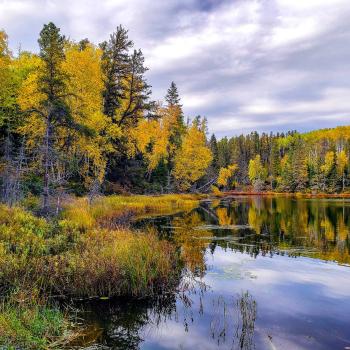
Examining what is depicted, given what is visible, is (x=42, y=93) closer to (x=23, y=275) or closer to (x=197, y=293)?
(x=23, y=275)

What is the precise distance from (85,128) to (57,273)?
46.6ft

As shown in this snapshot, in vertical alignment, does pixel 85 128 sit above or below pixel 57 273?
above

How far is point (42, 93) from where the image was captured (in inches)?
847

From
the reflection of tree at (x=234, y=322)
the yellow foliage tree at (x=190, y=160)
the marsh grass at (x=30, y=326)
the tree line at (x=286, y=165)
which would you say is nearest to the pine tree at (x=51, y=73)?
the marsh grass at (x=30, y=326)

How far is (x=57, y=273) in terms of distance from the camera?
970cm

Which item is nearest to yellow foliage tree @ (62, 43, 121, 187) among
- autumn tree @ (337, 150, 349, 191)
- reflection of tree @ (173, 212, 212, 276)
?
reflection of tree @ (173, 212, 212, 276)

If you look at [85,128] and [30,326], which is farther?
[85,128]

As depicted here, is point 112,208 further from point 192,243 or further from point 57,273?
point 57,273

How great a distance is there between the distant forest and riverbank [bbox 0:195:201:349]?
18.8 ft

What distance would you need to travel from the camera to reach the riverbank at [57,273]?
23.0 feet

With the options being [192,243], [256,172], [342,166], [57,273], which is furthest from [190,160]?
[256,172]

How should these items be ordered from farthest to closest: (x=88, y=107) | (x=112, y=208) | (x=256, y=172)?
(x=256, y=172) → (x=88, y=107) → (x=112, y=208)

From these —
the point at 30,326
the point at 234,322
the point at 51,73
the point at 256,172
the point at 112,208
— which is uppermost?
the point at 51,73

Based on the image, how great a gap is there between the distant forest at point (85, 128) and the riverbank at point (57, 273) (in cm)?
573
